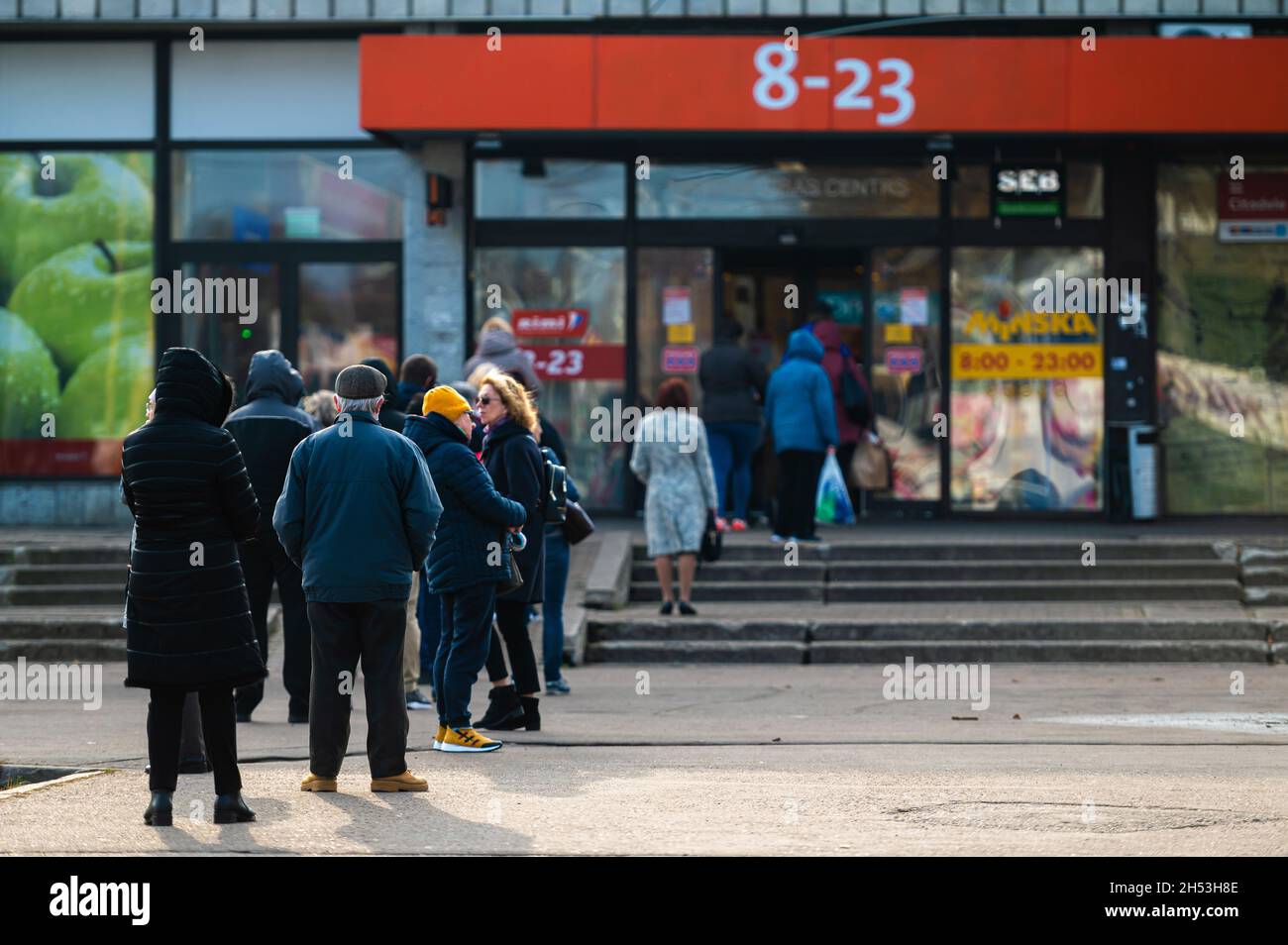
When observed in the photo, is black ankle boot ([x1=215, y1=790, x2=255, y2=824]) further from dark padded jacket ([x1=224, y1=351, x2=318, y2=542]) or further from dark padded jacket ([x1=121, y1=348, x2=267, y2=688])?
dark padded jacket ([x1=224, y1=351, x2=318, y2=542])

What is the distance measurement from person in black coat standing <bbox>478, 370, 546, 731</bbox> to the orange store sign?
21.6ft

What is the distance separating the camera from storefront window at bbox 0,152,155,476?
17.2m

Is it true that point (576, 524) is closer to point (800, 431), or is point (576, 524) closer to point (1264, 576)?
point (800, 431)

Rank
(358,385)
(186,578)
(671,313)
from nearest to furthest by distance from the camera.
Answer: (186,578)
(358,385)
(671,313)

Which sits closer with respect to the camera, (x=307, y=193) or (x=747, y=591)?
(x=747, y=591)

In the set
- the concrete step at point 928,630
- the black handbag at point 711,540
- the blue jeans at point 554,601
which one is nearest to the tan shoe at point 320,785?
the blue jeans at point 554,601

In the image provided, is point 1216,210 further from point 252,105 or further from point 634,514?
point 252,105

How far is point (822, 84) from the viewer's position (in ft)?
51.8

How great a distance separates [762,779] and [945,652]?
4.75 metres

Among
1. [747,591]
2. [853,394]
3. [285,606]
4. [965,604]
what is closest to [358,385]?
[285,606]

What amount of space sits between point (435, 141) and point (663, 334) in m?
2.63

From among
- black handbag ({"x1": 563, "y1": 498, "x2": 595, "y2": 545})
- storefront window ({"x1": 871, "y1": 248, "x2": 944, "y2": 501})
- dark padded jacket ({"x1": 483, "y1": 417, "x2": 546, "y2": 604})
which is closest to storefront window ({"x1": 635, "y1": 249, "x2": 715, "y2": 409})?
storefront window ({"x1": 871, "y1": 248, "x2": 944, "y2": 501})

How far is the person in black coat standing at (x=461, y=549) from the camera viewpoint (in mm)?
8898

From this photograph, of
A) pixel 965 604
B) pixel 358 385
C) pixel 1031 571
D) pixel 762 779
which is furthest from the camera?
pixel 1031 571
